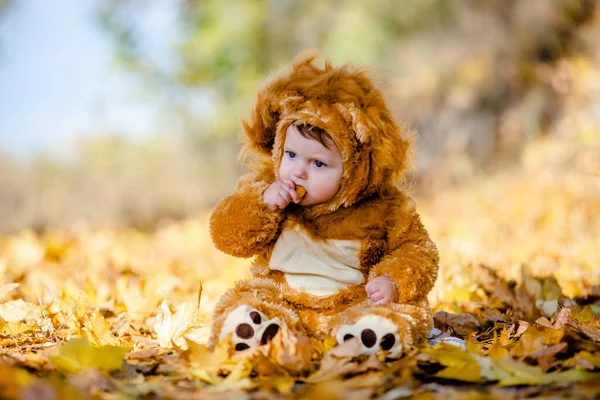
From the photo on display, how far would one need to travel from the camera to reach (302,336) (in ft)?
6.62

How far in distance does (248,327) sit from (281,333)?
0.10 m

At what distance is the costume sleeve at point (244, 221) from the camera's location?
2.23 meters

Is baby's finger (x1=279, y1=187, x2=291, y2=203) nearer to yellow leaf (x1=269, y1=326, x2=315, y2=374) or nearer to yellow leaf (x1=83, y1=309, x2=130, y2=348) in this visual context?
yellow leaf (x1=269, y1=326, x2=315, y2=374)

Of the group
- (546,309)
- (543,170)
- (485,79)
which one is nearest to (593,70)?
(543,170)

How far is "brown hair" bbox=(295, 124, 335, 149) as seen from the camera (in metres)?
2.14

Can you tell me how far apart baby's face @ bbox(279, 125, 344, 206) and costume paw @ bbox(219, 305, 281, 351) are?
0.44m

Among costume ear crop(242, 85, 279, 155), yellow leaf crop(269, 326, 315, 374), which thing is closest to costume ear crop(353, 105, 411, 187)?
costume ear crop(242, 85, 279, 155)

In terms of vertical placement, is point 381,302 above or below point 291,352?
above

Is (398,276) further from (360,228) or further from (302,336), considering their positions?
(302,336)

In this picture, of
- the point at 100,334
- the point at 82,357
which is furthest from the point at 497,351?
the point at 100,334

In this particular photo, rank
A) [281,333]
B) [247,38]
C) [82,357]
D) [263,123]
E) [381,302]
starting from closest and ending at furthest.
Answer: [82,357]
[281,333]
[381,302]
[263,123]
[247,38]

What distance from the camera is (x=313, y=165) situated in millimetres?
2182

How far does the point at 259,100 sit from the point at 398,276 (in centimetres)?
77

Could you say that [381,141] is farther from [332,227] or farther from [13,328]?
[13,328]
